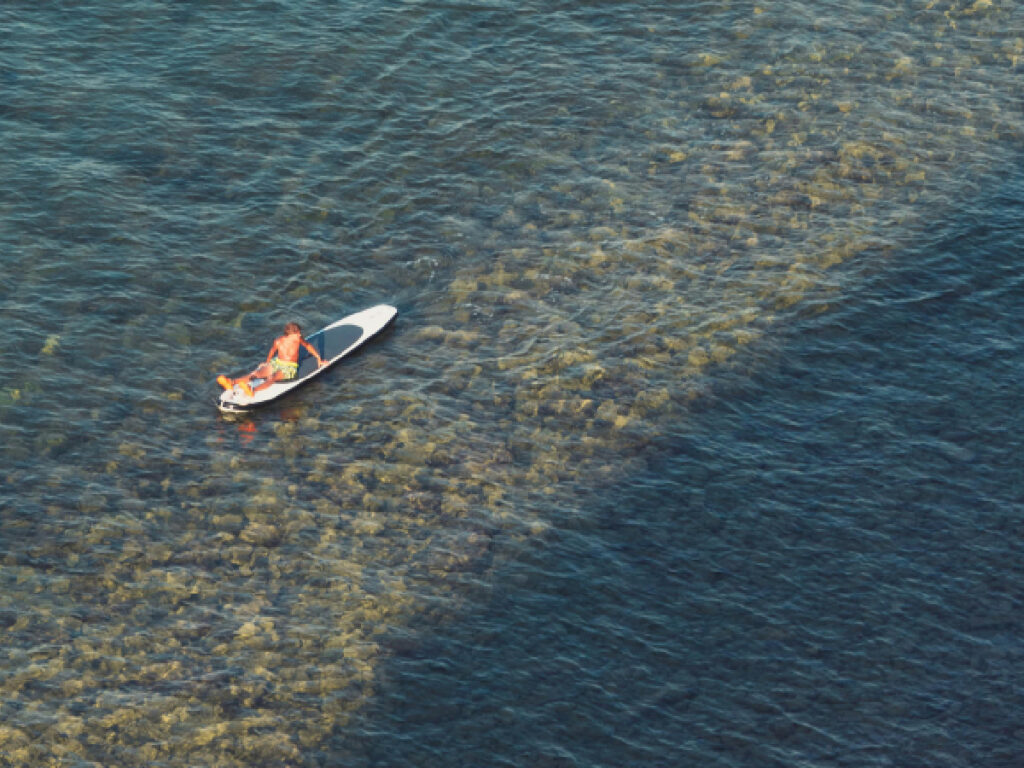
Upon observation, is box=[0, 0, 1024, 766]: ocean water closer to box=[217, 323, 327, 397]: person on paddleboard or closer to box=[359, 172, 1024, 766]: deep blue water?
box=[359, 172, 1024, 766]: deep blue water

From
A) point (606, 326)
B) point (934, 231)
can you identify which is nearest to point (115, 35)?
point (606, 326)

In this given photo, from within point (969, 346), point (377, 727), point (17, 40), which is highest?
point (17, 40)

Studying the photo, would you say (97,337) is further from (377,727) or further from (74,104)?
(377,727)

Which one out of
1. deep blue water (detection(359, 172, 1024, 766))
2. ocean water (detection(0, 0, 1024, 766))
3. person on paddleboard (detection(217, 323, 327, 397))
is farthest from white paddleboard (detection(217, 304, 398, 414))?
deep blue water (detection(359, 172, 1024, 766))

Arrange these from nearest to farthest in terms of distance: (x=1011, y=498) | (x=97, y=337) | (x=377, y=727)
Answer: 1. (x=377, y=727)
2. (x=1011, y=498)
3. (x=97, y=337)

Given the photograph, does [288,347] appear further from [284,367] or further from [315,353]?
[315,353]

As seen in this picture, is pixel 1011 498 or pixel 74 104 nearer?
pixel 1011 498

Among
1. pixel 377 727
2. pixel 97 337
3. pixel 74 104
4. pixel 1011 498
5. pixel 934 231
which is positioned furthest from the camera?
pixel 74 104
